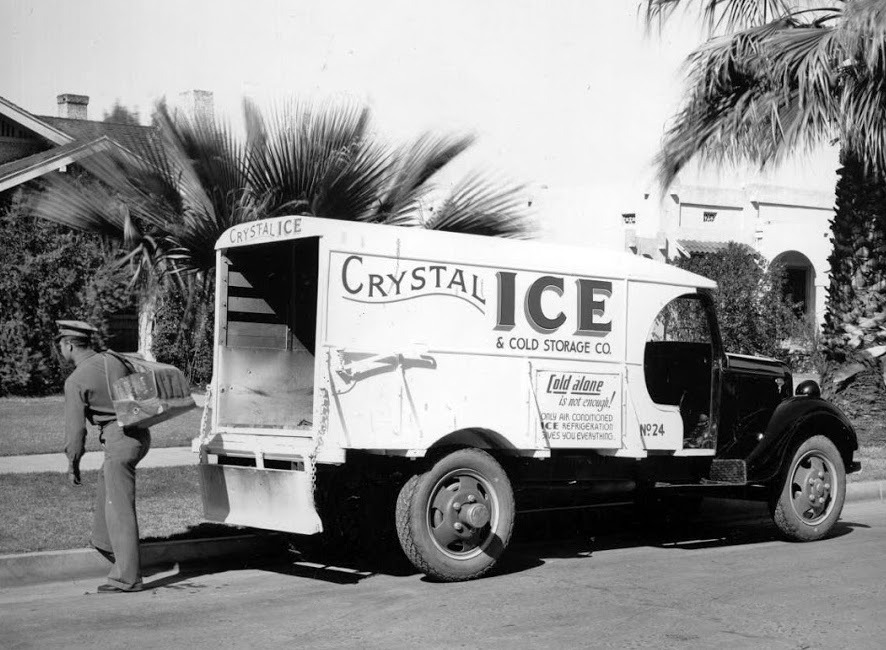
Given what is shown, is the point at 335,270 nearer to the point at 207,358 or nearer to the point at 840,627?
the point at 840,627

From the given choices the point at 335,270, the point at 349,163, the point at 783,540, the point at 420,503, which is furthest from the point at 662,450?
the point at 349,163

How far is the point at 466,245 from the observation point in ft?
28.5

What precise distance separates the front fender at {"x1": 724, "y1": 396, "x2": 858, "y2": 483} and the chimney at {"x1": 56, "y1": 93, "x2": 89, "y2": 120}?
3021 centimetres

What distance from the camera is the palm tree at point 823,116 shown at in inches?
591

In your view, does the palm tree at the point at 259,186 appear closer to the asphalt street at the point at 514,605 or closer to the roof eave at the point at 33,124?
the asphalt street at the point at 514,605

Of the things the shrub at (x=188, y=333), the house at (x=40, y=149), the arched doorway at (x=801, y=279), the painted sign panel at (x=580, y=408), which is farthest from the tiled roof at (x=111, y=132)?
the arched doorway at (x=801, y=279)

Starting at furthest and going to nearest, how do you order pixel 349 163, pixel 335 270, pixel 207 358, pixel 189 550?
pixel 207 358 < pixel 349 163 < pixel 189 550 < pixel 335 270

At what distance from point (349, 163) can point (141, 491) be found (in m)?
3.76

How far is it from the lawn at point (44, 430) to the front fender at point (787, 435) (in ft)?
25.7

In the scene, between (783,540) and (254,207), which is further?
(254,207)

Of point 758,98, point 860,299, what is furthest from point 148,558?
point 860,299

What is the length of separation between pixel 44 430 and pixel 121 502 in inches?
376

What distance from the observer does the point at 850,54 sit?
48.5 feet

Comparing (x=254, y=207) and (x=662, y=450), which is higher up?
(x=254, y=207)
